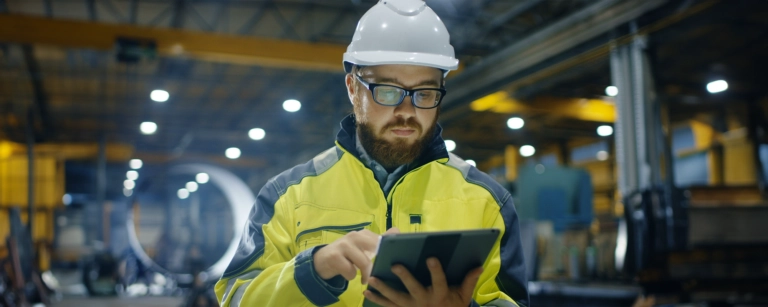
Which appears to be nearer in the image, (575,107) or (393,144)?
(393,144)

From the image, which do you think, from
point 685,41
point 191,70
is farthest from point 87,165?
point 685,41

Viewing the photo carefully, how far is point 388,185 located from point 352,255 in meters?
0.39

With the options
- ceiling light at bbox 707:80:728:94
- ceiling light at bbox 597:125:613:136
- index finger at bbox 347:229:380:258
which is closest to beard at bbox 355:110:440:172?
index finger at bbox 347:229:380:258

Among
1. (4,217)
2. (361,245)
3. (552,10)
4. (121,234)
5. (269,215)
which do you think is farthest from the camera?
(121,234)

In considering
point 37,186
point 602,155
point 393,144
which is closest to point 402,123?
point 393,144

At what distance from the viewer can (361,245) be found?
3.74 ft

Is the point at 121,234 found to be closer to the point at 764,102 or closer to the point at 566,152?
the point at 566,152

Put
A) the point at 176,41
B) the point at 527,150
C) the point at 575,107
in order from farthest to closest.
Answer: the point at 527,150 → the point at 575,107 → the point at 176,41

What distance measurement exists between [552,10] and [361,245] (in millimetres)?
10457

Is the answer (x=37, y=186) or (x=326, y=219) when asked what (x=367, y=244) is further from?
(x=37, y=186)

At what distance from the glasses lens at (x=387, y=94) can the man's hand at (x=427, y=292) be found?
1.32 feet

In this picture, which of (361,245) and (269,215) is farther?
Result: (269,215)

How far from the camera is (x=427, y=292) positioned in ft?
3.77

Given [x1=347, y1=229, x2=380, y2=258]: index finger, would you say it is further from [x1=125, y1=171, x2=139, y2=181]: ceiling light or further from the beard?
[x1=125, y1=171, x2=139, y2=181]: ceiling light
